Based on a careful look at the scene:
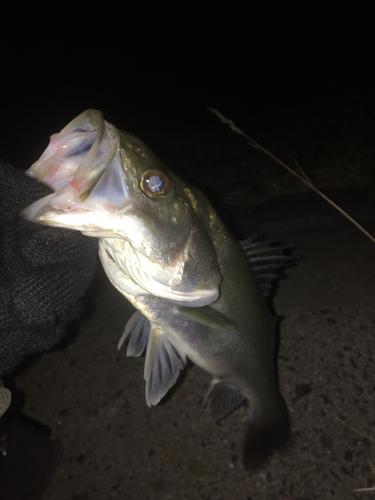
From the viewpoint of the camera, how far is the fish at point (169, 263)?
1017 mm

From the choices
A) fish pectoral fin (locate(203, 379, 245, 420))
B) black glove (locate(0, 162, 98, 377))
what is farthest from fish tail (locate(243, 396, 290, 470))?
black glove (locate(0, 162, 98, 377))

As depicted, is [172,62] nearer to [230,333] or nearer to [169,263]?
[230,333]

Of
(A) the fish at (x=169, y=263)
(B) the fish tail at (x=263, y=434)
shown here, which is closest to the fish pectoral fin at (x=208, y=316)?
(A) the fish at (x=169, y=263)

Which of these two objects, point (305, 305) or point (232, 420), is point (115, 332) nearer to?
point (232, 420)

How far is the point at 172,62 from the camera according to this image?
15758mm

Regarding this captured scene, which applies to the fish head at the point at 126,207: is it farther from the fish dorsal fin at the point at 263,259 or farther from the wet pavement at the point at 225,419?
the wet pavement at the point at 225,419

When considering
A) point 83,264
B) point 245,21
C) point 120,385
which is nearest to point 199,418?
point 120,385

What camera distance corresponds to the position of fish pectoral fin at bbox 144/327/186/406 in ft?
5.07

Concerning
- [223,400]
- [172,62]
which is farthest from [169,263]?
[172,62]

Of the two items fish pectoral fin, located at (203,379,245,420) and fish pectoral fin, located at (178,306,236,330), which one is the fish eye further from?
fish pectoral fin, located at (203,379,245,420)

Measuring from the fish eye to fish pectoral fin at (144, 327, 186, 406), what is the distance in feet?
2.30

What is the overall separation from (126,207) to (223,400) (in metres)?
1.38

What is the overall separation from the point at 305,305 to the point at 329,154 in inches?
114

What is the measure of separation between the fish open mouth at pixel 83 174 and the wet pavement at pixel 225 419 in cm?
172
